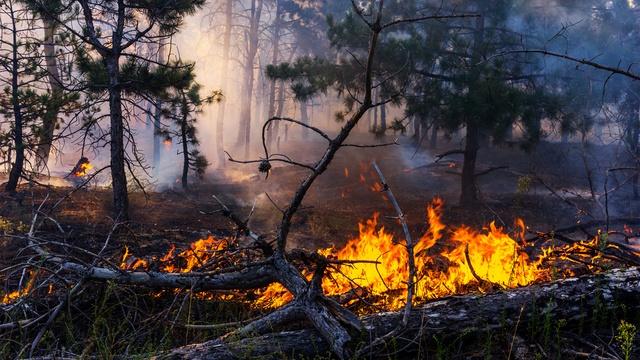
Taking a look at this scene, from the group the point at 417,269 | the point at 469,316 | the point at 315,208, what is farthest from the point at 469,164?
the point at 469,316

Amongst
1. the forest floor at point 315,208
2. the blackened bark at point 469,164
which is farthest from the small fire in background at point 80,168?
the blackened bark at point 469,164

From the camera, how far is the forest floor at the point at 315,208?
20.0 feet

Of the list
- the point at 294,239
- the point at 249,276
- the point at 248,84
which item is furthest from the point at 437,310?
the point at 248,84

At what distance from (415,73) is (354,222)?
16.7 ft

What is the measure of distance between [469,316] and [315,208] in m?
9.64

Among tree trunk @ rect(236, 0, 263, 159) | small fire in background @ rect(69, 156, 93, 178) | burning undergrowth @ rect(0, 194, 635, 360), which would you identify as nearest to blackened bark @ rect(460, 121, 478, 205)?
burning undergrowth @ rect(0, 194, 635, 360)

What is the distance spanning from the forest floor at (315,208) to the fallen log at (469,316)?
19 cm

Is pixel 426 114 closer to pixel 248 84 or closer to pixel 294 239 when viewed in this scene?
pixel 294 239

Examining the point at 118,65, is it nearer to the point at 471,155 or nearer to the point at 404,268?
the point at 404,268

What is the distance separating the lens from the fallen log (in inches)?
92.2

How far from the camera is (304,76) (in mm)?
10344

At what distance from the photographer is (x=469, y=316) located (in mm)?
2482

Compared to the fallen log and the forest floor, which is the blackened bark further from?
the fallen log

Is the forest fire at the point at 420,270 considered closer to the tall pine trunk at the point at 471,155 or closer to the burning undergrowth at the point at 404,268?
the burning undergrowth at the point at 404,268
